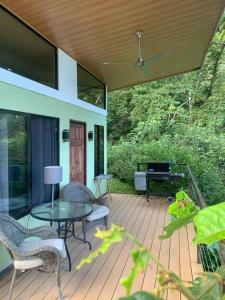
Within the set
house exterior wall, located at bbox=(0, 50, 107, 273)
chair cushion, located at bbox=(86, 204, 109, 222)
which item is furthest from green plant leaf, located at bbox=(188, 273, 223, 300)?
chair cushion, located at bbox=(86, 204, 109, 222)

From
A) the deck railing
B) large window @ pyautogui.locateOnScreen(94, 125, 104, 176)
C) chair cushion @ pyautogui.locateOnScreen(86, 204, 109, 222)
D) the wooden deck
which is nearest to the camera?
the deck railing

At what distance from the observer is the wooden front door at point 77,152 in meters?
5.75

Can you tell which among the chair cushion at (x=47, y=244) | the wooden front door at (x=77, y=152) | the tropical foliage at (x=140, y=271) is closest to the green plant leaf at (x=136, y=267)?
the tropical foliage at (x=140, y=271)

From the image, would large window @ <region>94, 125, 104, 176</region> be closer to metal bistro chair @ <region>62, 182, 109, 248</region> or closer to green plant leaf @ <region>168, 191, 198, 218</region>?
metal bistro chair @ <region>62, 182, 109, 248</region>

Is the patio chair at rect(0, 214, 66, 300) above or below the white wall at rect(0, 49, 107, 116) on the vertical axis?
below

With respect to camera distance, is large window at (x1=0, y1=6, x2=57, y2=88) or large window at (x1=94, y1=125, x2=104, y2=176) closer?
large window at (x1=0, y1=6, x2=57, y2=88)

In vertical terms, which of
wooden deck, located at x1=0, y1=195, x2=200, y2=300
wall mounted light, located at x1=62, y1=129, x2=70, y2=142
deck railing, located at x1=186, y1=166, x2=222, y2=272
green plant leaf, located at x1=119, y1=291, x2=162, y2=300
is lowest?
wooden deck, located at x1=0, y1=195, x2=200, y2=300

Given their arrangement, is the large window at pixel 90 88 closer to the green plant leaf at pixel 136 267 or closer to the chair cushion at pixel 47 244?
the chair cushion at pixel 47 244

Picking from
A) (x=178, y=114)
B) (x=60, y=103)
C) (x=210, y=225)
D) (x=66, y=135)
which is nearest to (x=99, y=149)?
(x=66, y=135)

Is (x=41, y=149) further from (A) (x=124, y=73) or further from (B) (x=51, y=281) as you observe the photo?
(A) (x=124, y=73)

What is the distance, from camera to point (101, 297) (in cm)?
294

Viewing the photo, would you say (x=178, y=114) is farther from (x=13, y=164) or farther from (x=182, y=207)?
(x=182, y=207)

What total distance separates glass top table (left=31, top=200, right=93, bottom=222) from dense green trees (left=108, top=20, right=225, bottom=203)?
5604mm

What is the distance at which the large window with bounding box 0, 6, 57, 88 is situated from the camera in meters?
3.60
